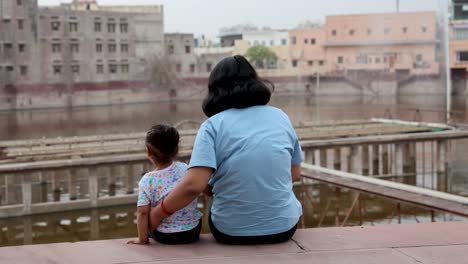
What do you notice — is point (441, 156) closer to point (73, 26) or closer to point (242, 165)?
point (242, 165)

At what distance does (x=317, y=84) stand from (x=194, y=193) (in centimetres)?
4463

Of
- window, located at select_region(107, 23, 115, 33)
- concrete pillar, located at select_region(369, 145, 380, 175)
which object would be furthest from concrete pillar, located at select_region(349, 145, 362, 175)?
window, located at select_region(107, 23, 115, 33)

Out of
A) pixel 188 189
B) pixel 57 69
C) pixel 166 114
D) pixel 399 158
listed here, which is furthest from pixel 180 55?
pixel 188 189

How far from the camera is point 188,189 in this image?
2502mm

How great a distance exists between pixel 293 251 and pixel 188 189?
0.42m

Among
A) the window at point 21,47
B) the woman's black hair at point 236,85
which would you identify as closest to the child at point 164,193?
the woman's black hair at point 236,85

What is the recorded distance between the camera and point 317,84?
46688mm

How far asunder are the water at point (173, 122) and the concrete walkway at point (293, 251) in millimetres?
4518

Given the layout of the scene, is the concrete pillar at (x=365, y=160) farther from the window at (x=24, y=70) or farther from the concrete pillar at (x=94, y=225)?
the window at (x=24, y=70)

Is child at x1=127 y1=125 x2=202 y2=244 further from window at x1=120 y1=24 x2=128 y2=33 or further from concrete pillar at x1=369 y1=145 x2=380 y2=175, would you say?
window at x1=120 y1=24 x2=128 y2=33

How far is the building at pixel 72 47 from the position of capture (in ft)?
121

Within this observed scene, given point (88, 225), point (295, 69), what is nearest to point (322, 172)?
point (88, 225)

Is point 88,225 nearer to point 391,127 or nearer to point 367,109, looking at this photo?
point 391,127

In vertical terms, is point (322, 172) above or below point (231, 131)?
below
